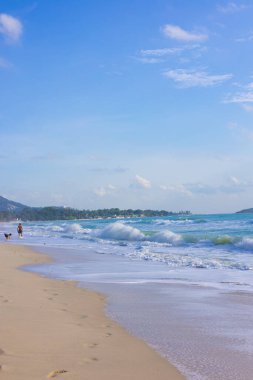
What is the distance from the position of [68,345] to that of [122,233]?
36.9 m

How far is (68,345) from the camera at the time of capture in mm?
5422

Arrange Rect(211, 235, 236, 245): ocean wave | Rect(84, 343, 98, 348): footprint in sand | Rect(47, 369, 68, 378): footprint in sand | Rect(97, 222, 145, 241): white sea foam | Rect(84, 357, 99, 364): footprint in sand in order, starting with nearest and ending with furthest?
Rect(47, 369, 68, 378): footprint in sand → Rect(84, 357, 99, 364): footprint in sand → Rect(84, 343, 98, 348): footprint in sand → Rect(211, 235, 236, 245): ocean wave → Rect(97, 222, 145, 241): white sea foam

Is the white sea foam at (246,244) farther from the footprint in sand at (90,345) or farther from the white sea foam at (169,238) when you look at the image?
the footprint in sand at (90,345)

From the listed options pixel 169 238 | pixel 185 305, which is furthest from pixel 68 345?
pixel 169 238

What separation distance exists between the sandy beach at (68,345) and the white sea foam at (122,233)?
100 ft

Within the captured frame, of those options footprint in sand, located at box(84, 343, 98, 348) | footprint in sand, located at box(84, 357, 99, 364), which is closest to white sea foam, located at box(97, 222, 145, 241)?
footprint in sand, located at box(84, 343, 98, 348)

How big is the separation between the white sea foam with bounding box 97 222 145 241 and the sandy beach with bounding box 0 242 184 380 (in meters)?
30.5

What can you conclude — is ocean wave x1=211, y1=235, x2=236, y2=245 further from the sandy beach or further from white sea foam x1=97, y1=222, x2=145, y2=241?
the sandy beach

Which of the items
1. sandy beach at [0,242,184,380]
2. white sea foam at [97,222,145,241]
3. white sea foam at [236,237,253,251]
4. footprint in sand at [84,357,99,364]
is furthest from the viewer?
white sea foam at [97,222,145,241]

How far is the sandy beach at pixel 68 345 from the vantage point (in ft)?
14.8

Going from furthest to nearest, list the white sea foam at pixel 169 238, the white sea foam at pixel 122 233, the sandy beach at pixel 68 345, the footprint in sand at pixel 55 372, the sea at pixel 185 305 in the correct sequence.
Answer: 1. the white sea foam at pixel 122 233
2. the white sea foam at pixel 169 238
3. the sea at pixel 185 305
4. the sandy beach at pixel 68 345
5. the footprint in sand at pixel 55 372

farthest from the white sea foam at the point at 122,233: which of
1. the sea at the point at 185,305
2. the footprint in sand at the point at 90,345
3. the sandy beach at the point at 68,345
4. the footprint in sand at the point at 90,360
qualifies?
the footprint in sand at the point at 90,360

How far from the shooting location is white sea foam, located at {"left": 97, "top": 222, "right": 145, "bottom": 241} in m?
39.4

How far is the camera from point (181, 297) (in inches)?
378
